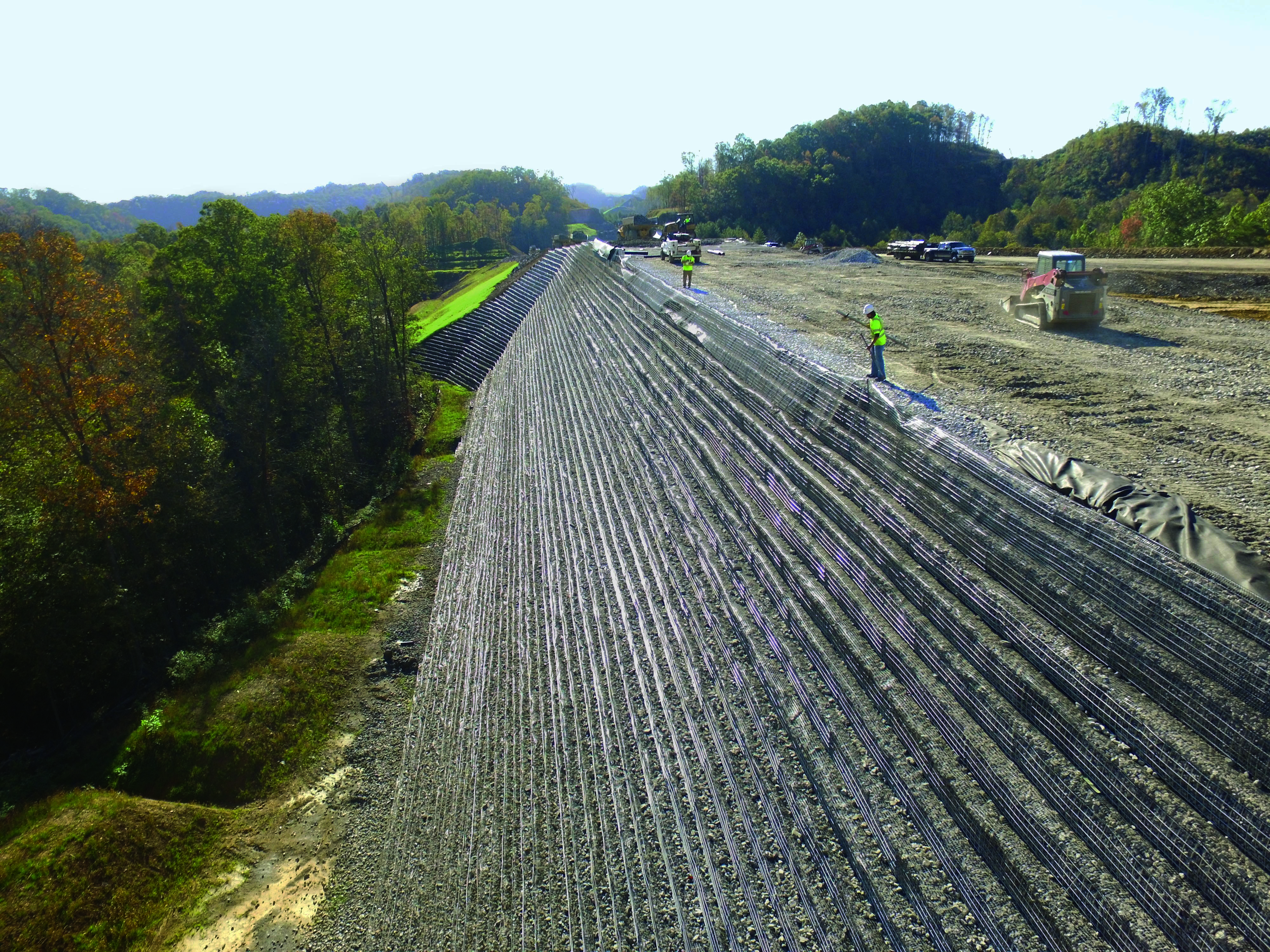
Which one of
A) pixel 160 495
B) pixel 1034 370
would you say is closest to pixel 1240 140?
pixel 1034 370

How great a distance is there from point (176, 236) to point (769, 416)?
2240 centimetres

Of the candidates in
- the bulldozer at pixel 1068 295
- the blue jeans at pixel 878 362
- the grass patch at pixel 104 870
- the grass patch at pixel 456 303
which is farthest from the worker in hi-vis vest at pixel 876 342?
the grass patch at pixel 456 303

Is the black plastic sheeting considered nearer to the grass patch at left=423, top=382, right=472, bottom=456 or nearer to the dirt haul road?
the dirt haul road

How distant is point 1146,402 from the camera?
6.29m

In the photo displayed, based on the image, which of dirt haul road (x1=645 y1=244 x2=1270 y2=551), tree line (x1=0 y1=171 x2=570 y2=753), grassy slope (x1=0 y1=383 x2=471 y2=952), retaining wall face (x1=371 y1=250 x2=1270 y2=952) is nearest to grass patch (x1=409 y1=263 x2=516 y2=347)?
tree line (x1=0 y1=171 x2=570 y2=753)

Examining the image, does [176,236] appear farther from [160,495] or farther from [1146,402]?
[1146,402]

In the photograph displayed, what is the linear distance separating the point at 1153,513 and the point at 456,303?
39.4 metres

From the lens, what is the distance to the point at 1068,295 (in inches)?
372

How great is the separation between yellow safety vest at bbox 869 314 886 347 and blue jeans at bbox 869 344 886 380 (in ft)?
0.14

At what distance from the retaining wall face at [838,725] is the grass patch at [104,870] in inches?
107

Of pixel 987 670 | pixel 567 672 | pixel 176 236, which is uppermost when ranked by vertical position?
pixel 176 236

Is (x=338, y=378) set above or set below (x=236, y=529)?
above

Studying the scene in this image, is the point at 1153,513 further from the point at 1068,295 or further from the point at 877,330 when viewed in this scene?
the point at 1068,295

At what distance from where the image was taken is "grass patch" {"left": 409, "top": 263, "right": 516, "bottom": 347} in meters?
32.0
